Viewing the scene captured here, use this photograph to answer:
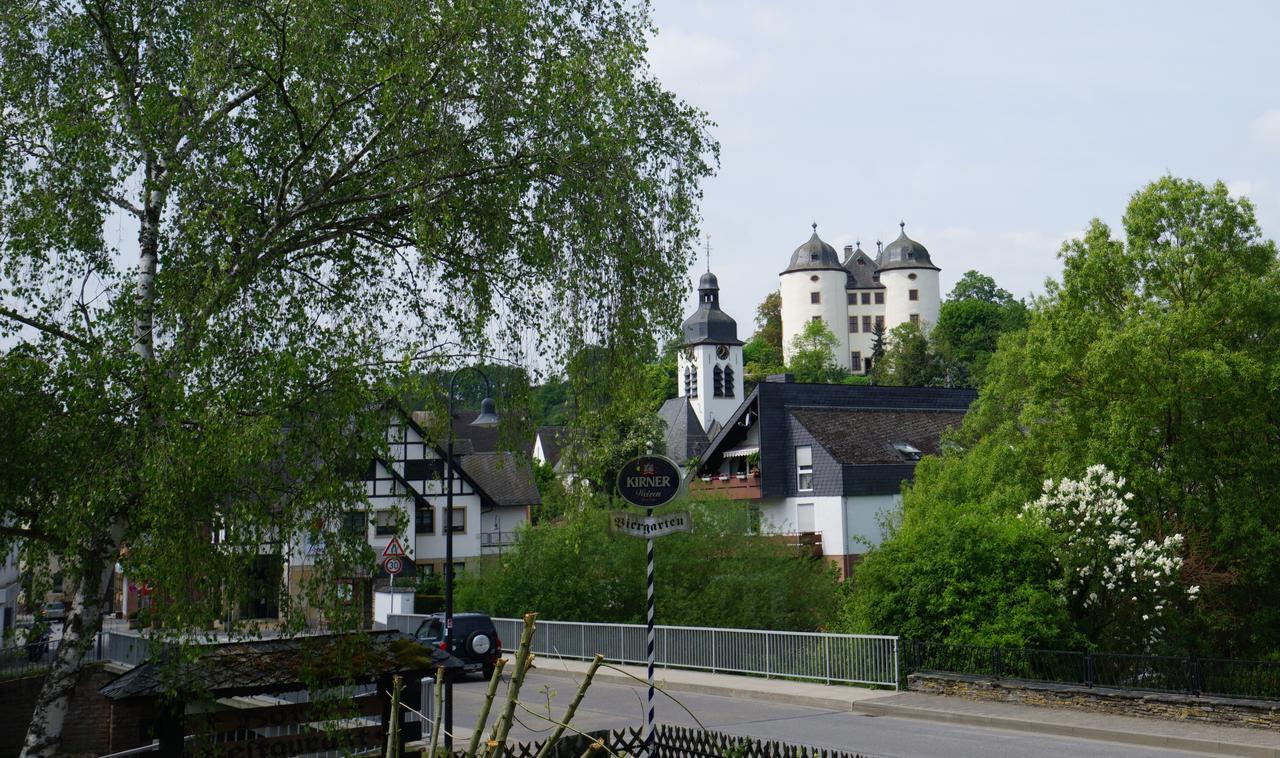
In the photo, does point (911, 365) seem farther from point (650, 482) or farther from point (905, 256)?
point (650, 482)

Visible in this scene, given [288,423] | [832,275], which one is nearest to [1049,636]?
[288,423]

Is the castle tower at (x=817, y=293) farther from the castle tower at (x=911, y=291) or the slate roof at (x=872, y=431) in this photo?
the slate roof at (x=872, y=431)

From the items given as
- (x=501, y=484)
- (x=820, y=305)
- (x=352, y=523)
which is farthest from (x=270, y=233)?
(x=820, y=305)

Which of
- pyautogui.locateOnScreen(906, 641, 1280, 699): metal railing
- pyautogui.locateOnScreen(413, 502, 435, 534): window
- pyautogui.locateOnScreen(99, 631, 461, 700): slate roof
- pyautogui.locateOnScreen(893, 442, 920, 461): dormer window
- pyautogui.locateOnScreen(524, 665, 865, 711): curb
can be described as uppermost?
pyautogui.locateOnScreen(893, 442, 920, 461): dormer window

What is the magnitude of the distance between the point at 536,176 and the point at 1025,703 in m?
12.9

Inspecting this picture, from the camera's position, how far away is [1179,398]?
2661cm

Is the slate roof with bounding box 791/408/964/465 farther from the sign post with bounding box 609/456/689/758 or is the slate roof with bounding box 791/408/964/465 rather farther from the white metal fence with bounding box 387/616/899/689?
the sign post with bounding box 609/456/689/758

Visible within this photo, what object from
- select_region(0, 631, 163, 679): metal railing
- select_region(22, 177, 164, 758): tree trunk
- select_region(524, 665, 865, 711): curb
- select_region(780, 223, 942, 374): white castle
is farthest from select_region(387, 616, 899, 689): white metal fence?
select_region(780, 223, 942, 374): white castle

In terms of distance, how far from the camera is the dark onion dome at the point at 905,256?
6024 inches

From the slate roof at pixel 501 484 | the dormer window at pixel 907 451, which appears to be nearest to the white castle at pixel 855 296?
the slate roof at pixel 501 484

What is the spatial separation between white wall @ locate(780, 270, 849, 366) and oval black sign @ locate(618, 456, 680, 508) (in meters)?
136

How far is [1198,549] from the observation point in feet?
87.7

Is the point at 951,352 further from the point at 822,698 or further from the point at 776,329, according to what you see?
the point at 822,698

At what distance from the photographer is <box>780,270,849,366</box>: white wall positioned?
149250 millimetres
